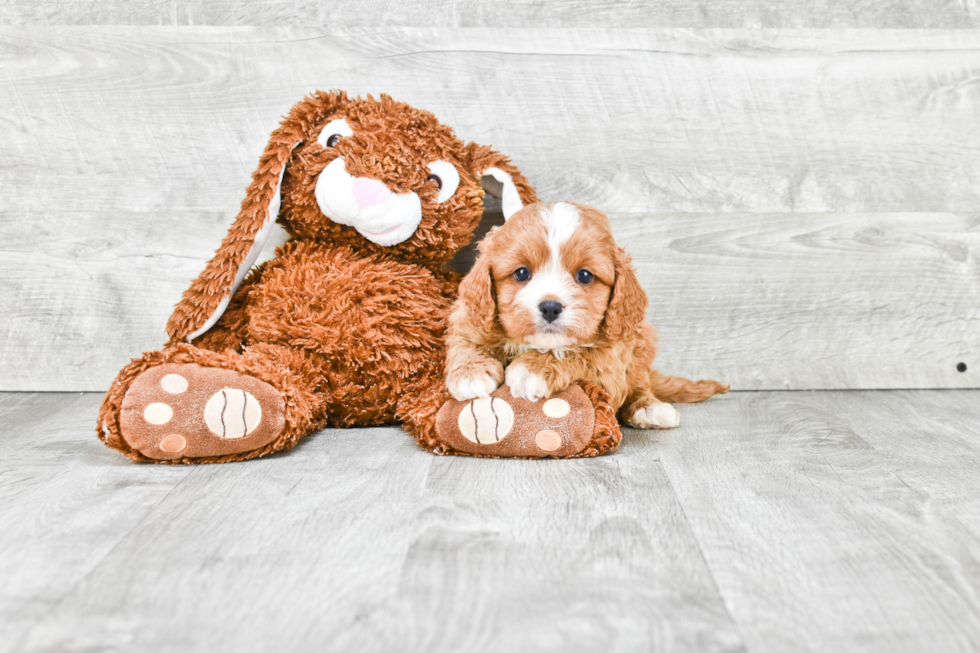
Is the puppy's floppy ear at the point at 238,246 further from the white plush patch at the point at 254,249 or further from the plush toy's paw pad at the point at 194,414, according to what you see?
the plush toy's paw pad at the point at 194,414

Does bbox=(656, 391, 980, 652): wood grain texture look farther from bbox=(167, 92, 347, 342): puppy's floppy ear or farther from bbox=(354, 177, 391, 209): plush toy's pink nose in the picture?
bbox=(167, 92, 347, 342): puppy's floppy ear

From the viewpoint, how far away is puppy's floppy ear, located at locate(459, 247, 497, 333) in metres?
1.28

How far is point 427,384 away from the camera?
145 cm

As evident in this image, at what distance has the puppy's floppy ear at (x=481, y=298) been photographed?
1.28 meters

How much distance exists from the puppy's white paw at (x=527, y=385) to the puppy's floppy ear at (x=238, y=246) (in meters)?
0.57

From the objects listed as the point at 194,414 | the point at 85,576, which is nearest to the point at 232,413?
the point at 194,414

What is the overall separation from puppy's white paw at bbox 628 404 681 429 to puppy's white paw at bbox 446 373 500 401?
1.23 ft

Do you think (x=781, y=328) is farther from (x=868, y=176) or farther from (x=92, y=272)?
(x=92, y=272)

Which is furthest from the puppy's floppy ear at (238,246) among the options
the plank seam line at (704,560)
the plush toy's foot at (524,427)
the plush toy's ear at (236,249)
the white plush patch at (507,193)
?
the plank seam line at (704,560)

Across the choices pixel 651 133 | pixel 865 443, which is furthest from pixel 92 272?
pixel 865 443

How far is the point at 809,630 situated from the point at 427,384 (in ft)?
2.71

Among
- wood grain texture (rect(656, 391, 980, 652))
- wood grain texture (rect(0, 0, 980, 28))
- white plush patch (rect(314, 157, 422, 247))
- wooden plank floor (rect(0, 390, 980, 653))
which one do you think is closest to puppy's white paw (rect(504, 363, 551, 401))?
wooden plank floor (rect(0, 390, 980, 653))

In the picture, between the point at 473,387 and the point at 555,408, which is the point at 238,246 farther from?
the point at 555,408

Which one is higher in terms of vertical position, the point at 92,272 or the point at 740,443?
the point at 92,272
